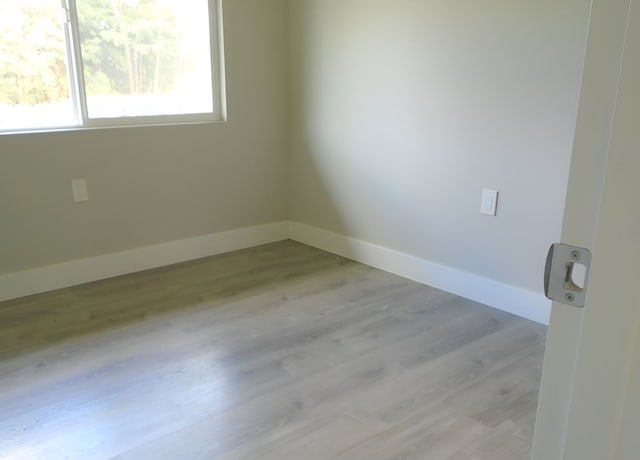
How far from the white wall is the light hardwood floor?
41 cm

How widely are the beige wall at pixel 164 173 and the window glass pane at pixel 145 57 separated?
151mm

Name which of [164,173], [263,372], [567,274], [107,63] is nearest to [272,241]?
[164,173]

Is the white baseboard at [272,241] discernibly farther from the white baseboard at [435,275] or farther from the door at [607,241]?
the door at [607,241]

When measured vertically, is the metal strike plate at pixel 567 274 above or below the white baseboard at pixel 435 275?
above

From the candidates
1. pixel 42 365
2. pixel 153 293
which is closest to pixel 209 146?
pixel 153 293

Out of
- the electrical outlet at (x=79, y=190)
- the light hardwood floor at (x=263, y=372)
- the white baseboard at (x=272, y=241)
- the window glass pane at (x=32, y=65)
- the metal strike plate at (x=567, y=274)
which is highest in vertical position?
the window glass pane at (x=32, y=65)

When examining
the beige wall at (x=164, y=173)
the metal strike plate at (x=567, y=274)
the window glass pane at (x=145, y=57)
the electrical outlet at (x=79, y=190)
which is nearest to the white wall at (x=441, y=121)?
the beige wall at (x=164, y=173)

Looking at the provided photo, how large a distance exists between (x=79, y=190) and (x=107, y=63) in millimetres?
727

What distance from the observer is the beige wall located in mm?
2904

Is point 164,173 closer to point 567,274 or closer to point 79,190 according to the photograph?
point 79,190

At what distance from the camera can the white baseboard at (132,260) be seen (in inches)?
116

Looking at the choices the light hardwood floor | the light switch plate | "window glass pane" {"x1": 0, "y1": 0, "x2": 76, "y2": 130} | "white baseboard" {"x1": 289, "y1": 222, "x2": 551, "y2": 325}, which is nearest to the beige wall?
"window glass pane" {"x1": 0, "y1": 0, "x2": 76, "y2": 130}

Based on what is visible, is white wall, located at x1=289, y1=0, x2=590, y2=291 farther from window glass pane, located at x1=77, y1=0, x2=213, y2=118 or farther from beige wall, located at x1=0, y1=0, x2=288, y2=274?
window glass pane, located at x1=77, y1=0, x2=213, y2=118

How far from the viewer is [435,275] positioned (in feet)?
10.3
